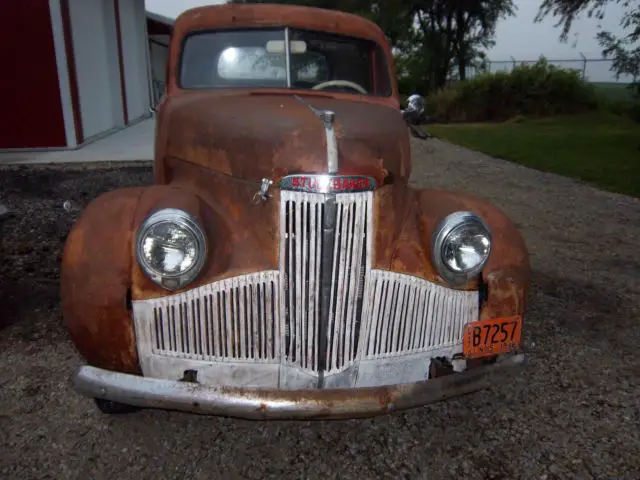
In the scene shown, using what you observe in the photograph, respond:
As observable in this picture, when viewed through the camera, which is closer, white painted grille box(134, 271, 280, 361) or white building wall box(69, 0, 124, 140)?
white painted grille box(134, 271, 280, 361)

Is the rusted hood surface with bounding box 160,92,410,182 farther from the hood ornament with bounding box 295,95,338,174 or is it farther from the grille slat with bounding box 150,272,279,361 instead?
the grille slat with bounding box 150,272,279,361

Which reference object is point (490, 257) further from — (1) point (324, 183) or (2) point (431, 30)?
(2) point (431, 30)

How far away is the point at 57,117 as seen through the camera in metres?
10.0

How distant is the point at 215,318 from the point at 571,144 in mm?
12819

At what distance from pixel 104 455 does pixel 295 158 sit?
161cm

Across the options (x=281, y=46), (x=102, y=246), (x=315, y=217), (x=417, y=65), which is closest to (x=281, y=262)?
(x=315, y=217)

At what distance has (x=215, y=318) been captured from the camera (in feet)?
7.72

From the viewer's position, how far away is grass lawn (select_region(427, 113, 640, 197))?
32.8 feet

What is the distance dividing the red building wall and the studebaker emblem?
29.6ft

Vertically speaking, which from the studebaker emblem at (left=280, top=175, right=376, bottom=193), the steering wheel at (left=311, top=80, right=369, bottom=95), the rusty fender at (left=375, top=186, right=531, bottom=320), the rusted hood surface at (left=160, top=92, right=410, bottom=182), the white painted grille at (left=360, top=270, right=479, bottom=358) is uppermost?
the steering wheel at (left=311, top=80, right=369, bottom=95)

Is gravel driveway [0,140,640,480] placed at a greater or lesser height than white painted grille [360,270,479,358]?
lesser

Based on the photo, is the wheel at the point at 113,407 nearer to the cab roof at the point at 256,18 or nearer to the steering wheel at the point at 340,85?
the steering wheel at the point at 340,85

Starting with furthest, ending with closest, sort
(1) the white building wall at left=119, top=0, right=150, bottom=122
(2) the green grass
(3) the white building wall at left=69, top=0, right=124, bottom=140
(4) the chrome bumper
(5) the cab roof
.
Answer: (2) the green grass → (1) the white building wall at left=119, top=0, right=150, bottom=122 → (3) the white building wall at left=69, top=0, right=124, bottom=140 → (5) the cab roof → (4) the chrome bumper

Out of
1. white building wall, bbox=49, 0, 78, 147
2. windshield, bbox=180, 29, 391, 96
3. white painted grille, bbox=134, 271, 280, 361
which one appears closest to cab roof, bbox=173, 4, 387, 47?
windshield, bbox=180, 29, 391, 96
